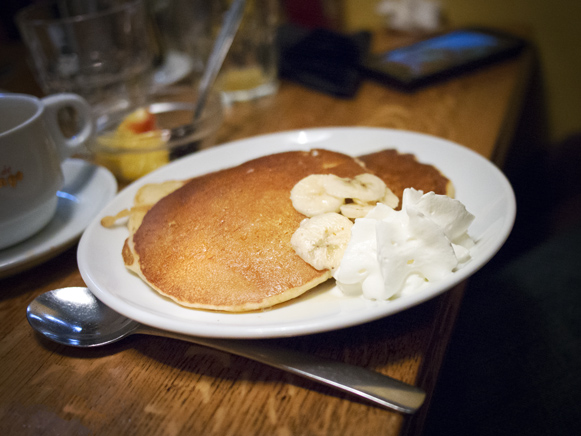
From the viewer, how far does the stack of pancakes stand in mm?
565

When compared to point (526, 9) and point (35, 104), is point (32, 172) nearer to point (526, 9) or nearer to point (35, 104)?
point (35, 104)

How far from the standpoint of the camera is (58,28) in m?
1.34

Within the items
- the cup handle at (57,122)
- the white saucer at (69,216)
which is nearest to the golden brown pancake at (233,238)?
the white saucer at (69,216)

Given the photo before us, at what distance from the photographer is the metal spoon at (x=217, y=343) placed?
469mm

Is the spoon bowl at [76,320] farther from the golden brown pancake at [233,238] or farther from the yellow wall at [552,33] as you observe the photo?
the yellow wall at [552,33]

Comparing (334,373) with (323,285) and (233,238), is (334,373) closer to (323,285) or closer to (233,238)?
(323,285)

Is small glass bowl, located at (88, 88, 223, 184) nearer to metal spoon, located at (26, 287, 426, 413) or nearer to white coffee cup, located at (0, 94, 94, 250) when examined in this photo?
white coffee cup, located at (0, 94, 94, 250)

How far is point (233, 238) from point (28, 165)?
1.30ft

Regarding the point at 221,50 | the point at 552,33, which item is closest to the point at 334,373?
the point at 221,50

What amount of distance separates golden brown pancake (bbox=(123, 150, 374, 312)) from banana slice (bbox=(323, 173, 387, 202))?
0.17 ft

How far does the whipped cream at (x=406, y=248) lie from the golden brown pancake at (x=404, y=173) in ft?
0.43

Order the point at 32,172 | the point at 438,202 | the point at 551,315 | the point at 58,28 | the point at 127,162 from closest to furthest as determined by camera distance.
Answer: the point at 438,202 < the point at 32,172 < the point at 551,315 < the point at 127,162 < the point at 58,28

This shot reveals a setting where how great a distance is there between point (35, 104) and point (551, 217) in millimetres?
1470

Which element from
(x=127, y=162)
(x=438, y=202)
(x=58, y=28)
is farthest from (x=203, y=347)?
(x=58, y=28)
